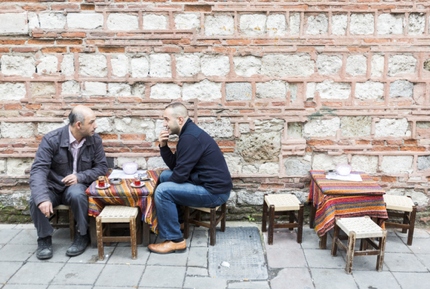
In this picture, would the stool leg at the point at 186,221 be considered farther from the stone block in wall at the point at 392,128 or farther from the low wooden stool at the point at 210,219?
the stone block in wall at the point at 392,128

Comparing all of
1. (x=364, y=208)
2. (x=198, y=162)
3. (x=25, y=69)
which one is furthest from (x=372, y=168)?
(x=25, y=69)

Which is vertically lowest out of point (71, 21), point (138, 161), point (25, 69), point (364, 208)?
point (364, 208)

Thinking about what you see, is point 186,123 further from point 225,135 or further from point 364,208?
point 364,208

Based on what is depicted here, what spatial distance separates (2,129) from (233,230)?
9.50 feet

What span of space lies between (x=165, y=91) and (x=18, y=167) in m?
1.95

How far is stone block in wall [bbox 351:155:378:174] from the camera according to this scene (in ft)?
14.6

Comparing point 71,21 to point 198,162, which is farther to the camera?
point 71,21

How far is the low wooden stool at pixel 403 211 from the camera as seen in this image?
406cm

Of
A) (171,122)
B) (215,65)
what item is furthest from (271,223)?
(215,65)

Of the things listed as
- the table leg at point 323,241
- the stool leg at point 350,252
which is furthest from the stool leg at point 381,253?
the table leg at point 323,241

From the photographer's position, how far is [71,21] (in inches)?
165

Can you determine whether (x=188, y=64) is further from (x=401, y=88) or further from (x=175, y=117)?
(x=401, y=88)

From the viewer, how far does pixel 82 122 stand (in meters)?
3.89

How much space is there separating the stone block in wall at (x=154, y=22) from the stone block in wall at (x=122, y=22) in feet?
0.32
